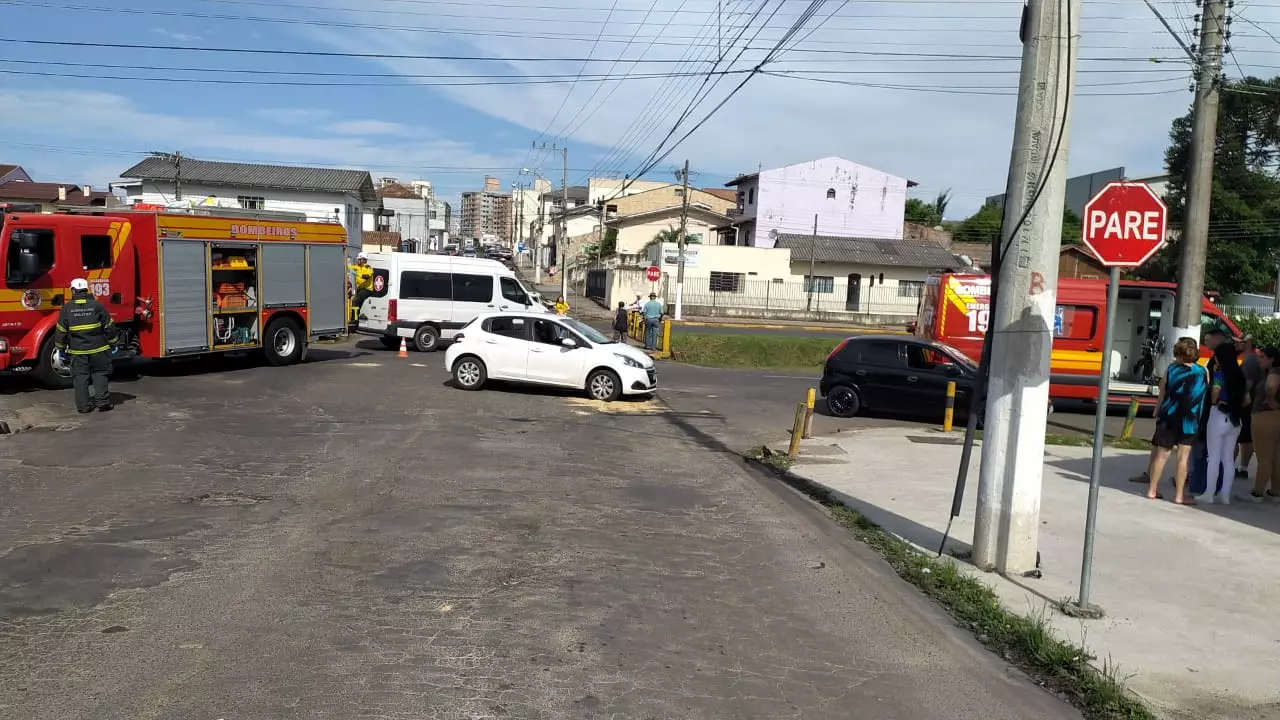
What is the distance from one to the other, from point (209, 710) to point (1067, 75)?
663 cm

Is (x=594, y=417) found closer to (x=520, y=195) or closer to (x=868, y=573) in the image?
(x=868, y=573)

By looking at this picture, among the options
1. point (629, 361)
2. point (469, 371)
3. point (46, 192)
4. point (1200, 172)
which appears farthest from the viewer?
point (46, 192)

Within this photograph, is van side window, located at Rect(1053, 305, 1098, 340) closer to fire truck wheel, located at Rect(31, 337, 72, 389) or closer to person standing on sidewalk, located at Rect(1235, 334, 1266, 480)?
person standing on sidewalk, located at Rect(1235, 334, 1266, 480)

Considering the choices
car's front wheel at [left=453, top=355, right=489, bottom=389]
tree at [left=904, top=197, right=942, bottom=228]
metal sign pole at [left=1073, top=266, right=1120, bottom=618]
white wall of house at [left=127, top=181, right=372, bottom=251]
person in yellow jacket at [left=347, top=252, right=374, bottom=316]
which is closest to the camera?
metal sign pole at [left=1073, top=266, right=1120, bottom=618]

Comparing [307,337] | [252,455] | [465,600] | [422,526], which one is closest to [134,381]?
[307,337]

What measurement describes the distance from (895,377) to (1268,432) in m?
6.70

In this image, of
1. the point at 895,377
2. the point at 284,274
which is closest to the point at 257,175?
the point at 284,274

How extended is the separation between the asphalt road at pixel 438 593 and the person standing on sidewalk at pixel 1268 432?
487 cm

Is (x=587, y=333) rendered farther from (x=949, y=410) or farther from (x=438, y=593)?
(x=438, y=593)

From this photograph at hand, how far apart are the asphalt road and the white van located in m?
12.7

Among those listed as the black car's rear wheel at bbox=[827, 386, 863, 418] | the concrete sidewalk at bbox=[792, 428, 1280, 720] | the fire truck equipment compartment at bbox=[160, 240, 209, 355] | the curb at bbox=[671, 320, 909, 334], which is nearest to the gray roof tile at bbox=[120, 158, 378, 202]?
the curb at bbox=[671, 320, 909, 334]

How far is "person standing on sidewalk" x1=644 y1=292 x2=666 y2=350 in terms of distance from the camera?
2681 centimetres

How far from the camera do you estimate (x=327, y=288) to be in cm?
2044

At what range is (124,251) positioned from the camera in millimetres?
15812
